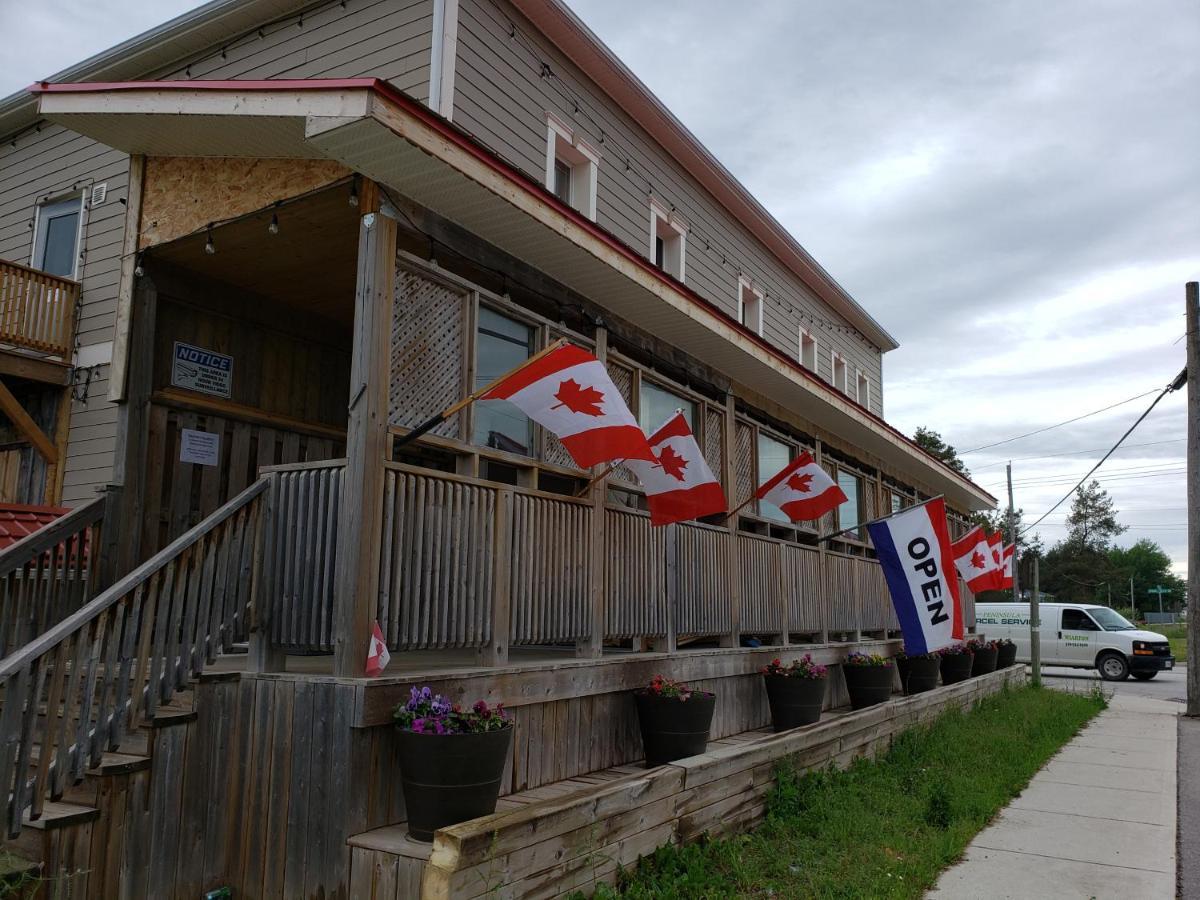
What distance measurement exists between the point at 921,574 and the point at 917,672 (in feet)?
13.8

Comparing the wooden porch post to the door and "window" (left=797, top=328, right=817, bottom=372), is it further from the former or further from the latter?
the door

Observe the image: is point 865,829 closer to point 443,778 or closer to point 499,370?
point 443,778

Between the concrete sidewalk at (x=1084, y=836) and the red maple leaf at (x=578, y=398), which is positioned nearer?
the red maple leaf at (x=578, y=398)

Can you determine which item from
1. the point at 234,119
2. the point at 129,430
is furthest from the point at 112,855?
the point at 234,119

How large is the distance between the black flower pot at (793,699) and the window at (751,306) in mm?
8550

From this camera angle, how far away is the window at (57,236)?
9688 millimetres

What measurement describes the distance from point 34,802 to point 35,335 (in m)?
5.38

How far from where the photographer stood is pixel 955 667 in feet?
48.8

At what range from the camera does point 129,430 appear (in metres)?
7.29

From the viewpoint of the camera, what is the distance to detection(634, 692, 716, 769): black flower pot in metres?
7.07

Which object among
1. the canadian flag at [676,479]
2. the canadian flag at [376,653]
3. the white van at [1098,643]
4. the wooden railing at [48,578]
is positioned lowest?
the white van at [1098,643]

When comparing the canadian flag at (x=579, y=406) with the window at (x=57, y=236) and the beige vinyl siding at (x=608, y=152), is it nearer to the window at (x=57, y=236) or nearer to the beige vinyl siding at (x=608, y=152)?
the beige vinyl siding at (x=608, y=152)

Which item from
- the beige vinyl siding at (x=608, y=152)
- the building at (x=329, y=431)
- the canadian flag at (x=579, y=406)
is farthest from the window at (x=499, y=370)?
the beige vinyl siding at (x=608, y=152)

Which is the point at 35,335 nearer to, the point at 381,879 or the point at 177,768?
the point at 177,768
